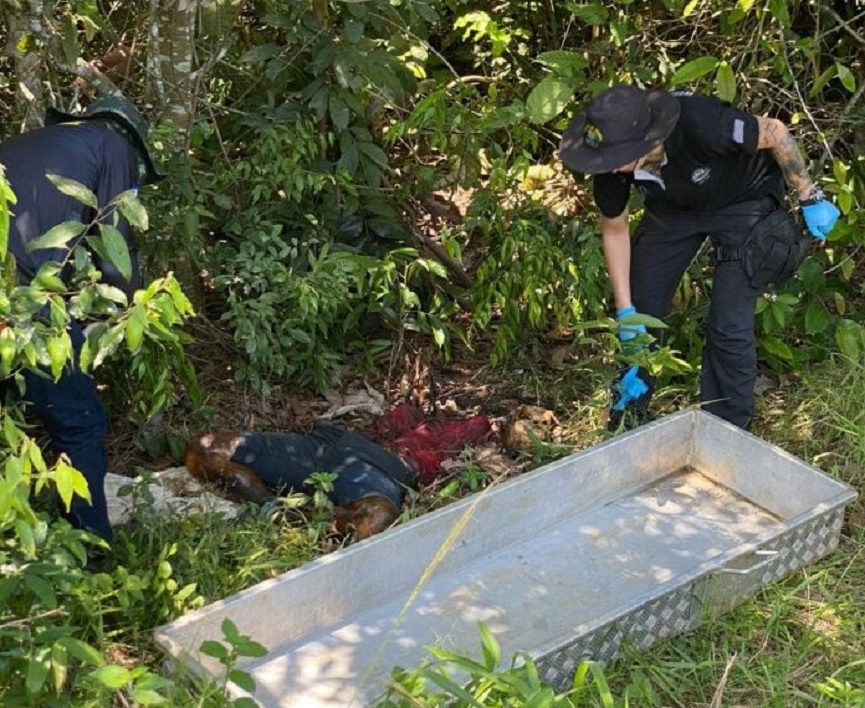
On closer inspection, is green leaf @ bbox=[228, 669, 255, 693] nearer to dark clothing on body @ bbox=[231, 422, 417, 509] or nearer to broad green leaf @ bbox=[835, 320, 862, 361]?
dark clothing on body @ bbox=[231, 422, 417, 509]

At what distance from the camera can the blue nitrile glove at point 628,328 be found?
439cm

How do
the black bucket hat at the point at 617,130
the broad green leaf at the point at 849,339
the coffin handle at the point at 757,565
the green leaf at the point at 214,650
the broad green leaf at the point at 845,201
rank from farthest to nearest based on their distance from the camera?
the broad green leaf at the point at 849,339
the broad green leaf at the point at 845,201
the black bucket hat at the point at 617,130
the coffin handle at the point at 757,565
the green leaf at the point at 214,650

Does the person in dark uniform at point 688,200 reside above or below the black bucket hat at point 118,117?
below

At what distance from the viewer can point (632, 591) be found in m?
3.99

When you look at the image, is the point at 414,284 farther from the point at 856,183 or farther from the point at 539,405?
the point at 856,183

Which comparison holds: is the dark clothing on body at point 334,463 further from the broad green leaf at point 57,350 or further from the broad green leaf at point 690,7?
the broad green leaf at point 690,7

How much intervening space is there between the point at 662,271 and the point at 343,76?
1377 millimetres

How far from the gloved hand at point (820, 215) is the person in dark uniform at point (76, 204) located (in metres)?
2.26

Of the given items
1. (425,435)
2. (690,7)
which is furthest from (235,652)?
(690,7)

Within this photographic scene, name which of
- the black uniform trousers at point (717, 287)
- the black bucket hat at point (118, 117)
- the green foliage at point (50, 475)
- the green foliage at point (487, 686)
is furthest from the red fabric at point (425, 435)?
Answer: the green foliage at point (50, 475)

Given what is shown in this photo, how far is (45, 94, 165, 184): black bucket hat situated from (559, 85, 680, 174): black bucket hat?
4.50ft

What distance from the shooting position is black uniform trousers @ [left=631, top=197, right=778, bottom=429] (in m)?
4.48

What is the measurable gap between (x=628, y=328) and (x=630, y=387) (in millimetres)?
352

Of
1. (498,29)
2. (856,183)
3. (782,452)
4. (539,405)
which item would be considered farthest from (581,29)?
(782,452)
